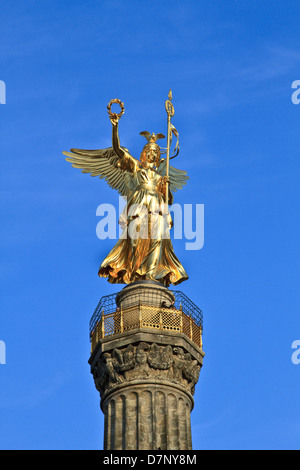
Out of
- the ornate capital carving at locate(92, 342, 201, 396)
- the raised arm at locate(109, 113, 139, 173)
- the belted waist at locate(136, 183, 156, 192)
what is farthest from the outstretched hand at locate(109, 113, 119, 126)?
the ornate capital carving at locate(92, 342, 201, 396)

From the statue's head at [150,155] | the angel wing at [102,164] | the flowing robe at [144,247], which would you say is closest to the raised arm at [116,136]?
the angel wing at [102,164]

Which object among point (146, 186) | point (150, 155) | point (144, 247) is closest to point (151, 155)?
point (150, 155)

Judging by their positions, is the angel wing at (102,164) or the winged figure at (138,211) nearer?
the winged figure at (138,211)

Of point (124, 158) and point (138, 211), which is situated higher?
point (124, 158)

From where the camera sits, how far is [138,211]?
4775 centimetres

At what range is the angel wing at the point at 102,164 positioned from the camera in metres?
50.2

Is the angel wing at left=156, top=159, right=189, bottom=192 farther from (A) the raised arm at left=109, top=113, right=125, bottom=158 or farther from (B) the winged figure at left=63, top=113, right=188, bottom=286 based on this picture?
(A) the raised arm at left=109, top=113, right=125, bottom=158

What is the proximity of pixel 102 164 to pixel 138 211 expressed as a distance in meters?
3.67

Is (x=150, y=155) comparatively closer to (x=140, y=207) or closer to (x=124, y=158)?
(x=124, y=158)

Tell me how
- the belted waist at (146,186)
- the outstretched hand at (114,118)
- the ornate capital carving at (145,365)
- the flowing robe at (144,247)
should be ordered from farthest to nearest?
1. the belted waist at (146,186)
2. the outstretched hand at (114,118)
3. the flowing robe at (144,247)
4. the ornate capital carving at (145,365)

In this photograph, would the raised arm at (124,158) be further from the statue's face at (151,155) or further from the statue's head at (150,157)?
the statue's face at (151,155)

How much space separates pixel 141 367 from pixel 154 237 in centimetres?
644

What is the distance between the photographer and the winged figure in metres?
47.0
